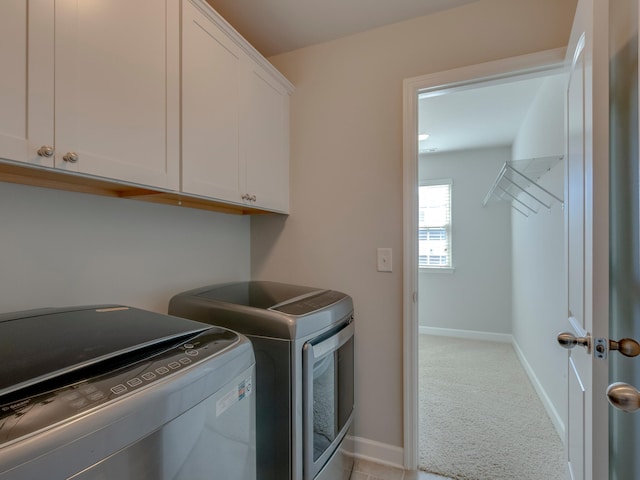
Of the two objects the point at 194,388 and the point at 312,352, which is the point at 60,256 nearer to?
the point at 194,388

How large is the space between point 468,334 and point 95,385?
4.36m

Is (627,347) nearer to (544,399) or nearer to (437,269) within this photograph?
(544,399)

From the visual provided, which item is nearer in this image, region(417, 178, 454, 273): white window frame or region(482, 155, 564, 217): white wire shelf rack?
region(482, 155, 564, 217): white wire shelf rack

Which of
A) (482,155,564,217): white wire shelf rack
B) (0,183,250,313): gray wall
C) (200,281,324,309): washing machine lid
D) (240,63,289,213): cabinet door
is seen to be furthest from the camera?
(482,155,564,217): white wire shelf rack

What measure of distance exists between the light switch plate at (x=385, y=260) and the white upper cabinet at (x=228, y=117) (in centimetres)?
65

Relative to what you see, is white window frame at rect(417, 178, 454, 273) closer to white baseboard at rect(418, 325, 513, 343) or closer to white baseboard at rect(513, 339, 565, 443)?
white baseboard at rect(418, 325, 513, 343)

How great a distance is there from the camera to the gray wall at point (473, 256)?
401 centimetres

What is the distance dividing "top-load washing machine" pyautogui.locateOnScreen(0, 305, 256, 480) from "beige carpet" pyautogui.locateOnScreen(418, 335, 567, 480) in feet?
4.84

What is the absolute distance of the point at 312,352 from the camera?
48.8 inches

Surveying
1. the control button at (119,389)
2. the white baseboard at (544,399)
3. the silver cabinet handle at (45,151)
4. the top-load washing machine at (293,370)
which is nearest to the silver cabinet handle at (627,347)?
the top-load washing machine at (293,370)

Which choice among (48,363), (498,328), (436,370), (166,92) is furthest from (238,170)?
(498,328)

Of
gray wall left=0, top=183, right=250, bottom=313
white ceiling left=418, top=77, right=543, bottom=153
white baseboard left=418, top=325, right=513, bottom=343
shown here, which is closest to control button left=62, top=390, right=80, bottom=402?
gray wall left=0, top=183, right=250, bottom=313

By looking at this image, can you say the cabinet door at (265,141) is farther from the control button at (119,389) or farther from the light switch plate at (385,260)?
the control button at (119,389)

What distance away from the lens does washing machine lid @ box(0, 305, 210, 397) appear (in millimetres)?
604
